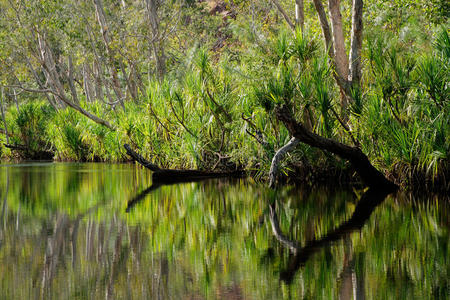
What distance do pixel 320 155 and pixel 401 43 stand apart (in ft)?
8.36

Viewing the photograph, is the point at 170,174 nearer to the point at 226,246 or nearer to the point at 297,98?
the point at 297,98

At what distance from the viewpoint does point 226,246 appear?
605 cm

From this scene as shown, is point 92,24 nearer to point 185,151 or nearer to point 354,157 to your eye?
point 185,151

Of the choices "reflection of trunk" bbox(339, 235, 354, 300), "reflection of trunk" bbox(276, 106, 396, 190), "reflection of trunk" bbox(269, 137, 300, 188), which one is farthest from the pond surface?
"reflection of trunk" bbox(269, 137, 300, 188)

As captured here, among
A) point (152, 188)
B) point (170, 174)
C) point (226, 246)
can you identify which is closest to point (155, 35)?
point (170, 174)

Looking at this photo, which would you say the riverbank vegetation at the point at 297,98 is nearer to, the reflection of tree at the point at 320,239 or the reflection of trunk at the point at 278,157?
the reflection of trunk at the point at 278,157

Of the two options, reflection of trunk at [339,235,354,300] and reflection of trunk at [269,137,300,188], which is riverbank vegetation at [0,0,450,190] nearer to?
reflection of trunk at [269,137,300,188]

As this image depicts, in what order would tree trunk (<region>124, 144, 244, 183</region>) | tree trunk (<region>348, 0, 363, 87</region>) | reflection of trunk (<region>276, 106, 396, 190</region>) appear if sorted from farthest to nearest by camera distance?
tree trunk (<region>124, 144, 244, 183</region>) < tree trunk (<region>348, 0, 363, 87</region>) < reflection of trunk (<region>276, 106, 396, 190</region>)

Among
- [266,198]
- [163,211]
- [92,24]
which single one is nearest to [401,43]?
[266,198]

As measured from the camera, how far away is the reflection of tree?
511cm

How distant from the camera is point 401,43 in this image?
11.4 m

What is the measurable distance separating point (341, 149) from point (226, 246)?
4.67 metres

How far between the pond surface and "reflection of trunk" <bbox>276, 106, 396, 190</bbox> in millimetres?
305

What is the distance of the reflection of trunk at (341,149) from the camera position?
376 inches
